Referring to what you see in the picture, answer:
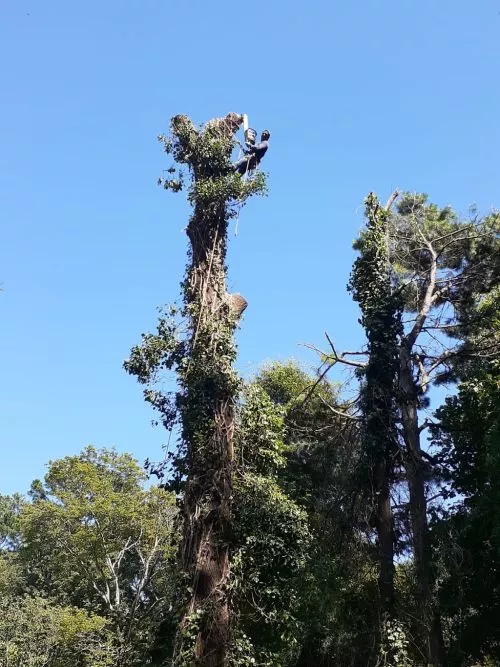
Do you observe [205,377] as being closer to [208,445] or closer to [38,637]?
[208,445]

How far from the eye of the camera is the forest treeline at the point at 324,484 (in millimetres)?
7242

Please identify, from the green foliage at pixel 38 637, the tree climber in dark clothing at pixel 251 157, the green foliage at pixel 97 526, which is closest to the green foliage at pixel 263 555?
the tree climber in dark clothing at pixel 251 157

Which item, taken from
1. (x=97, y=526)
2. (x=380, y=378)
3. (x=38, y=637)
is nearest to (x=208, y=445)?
(x=380, y=378)

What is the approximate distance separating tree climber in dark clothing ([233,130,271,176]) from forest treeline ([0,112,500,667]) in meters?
0.44

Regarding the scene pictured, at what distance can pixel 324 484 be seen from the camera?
1324 cm

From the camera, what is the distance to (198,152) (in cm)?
974

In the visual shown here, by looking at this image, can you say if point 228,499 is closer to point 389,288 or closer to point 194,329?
point 194,329

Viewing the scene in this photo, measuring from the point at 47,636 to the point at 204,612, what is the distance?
10.5 m

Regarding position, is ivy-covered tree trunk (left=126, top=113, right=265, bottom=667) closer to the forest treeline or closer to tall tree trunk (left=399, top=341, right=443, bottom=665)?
the forest treeline

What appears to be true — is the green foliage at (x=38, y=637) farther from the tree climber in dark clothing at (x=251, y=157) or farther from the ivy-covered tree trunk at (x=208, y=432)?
the tree climber in dark clothing at (x=251, y=157)

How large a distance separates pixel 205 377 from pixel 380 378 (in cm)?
478

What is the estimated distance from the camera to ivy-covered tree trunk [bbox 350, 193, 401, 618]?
10.3m

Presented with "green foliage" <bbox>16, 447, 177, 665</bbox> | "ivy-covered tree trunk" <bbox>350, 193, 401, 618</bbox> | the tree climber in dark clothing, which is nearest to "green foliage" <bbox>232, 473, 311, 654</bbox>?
"ivy-covered tree trunk" <bbox>350, 193, 401, 618</bbox>

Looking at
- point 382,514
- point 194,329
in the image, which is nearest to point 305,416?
point 382,514
